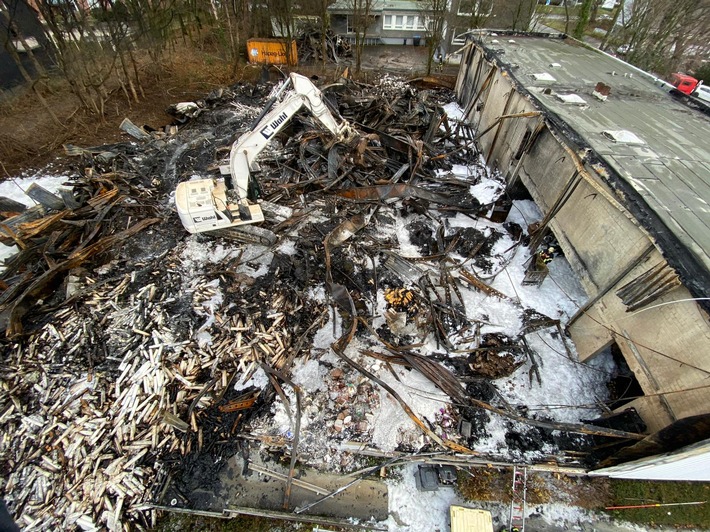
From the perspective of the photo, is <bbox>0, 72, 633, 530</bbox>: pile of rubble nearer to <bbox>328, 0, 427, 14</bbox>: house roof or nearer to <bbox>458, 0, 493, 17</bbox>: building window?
<bbox>458, 0, 493, 17</bbox>: building window

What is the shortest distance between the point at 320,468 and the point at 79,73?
55.3 ft

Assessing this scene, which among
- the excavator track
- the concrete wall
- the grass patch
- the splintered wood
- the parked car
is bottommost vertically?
the grass patch

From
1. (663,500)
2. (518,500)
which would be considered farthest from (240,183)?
(663,500)

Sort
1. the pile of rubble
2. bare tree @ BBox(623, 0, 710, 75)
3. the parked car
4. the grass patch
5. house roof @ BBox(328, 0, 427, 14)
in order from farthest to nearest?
house roof @ BBox(328, 0, 427, 14) → bare tree @ BBox(623, 0, 710, 75) → the parked car → the pile of rubble → the grass patch

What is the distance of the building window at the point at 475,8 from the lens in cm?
1928

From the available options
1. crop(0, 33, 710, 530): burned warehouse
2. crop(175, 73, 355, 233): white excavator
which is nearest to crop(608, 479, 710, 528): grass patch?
crop(0, 33, 710, 530): burned warehouse

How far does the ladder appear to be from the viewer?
199 inches

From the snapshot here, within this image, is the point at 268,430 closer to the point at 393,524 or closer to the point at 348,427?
the point at 348,427

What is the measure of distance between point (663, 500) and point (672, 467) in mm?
1005

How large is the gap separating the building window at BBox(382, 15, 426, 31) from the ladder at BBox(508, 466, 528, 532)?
28.4 metres

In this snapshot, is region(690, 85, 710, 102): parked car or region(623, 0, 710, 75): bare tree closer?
region(690, 85, 710, 102): parked car

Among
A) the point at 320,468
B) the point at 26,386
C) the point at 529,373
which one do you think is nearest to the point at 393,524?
the point at 320,468

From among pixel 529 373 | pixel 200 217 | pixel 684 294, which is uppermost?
pixel 684 294

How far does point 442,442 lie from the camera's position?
18.7 feet
